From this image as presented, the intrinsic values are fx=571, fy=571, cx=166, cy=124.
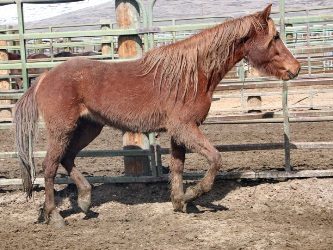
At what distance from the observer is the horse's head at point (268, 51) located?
5301 millimetres

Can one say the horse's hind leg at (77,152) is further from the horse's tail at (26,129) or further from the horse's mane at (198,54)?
the horse's mane at (198,54)

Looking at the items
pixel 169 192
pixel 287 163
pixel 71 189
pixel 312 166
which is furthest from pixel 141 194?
pixel 312 166

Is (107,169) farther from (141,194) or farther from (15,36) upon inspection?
(15,36)

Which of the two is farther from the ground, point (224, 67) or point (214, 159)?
point (224, 67)

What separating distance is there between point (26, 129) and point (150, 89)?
1237 mm

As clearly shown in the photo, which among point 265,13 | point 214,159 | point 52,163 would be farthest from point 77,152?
point 265,13

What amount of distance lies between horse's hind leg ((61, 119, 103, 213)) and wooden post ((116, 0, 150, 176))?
513mm

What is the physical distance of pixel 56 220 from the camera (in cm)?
520

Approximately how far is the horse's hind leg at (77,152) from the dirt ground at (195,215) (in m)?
0.20

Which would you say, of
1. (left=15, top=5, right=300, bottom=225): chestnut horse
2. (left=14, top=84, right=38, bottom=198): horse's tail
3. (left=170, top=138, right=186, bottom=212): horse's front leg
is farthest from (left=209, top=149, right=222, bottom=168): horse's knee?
(left=14, top=84, right=38, bottom=198): horse's tail

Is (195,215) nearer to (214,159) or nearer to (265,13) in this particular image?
(214,159)

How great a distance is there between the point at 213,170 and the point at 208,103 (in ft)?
2.04

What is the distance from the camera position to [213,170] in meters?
5.10

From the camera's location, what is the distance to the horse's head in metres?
5.30
